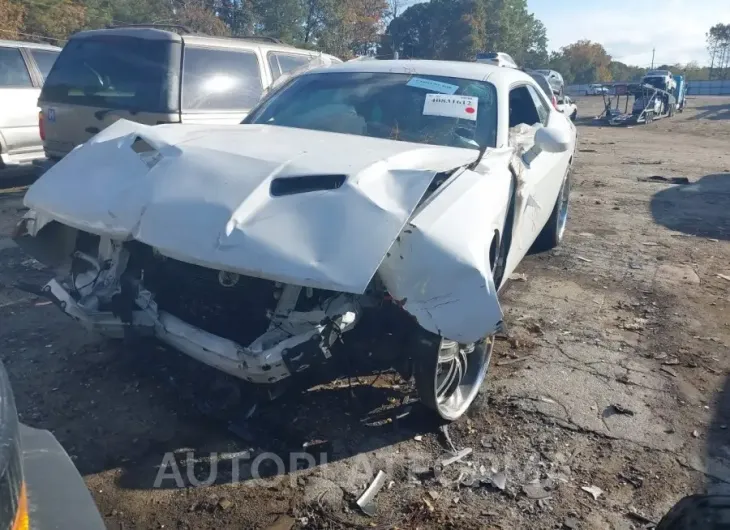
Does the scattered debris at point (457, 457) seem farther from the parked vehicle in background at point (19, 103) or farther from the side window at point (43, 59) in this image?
the side window at point (43, 59)

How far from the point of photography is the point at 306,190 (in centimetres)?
292

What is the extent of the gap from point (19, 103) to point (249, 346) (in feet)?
22.9

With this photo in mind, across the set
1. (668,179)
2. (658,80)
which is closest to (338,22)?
(658,80)

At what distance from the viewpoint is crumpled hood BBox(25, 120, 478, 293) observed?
2611 mm

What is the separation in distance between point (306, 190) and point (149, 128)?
1238mm

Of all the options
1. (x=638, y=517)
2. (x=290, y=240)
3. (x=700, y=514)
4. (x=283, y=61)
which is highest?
(x=283, y=61)

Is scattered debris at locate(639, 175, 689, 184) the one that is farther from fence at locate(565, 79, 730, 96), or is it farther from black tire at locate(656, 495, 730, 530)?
fence at locate(565, 79, 730, 96)

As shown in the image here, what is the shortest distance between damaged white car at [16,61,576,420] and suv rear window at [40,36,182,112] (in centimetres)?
256

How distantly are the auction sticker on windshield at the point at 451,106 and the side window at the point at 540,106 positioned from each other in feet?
4.55

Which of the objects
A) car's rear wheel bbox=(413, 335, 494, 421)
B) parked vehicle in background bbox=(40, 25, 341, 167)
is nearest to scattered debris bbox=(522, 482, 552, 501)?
car's rear wheel bbox=(413, 335, 494, 421)

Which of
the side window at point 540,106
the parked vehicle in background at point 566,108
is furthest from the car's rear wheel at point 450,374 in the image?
the parked vehicle in background at point 566,108

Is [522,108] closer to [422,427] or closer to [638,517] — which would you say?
[422,427]

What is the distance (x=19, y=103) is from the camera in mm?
8180

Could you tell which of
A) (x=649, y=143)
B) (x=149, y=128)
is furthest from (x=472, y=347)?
(x=649, y=143)
